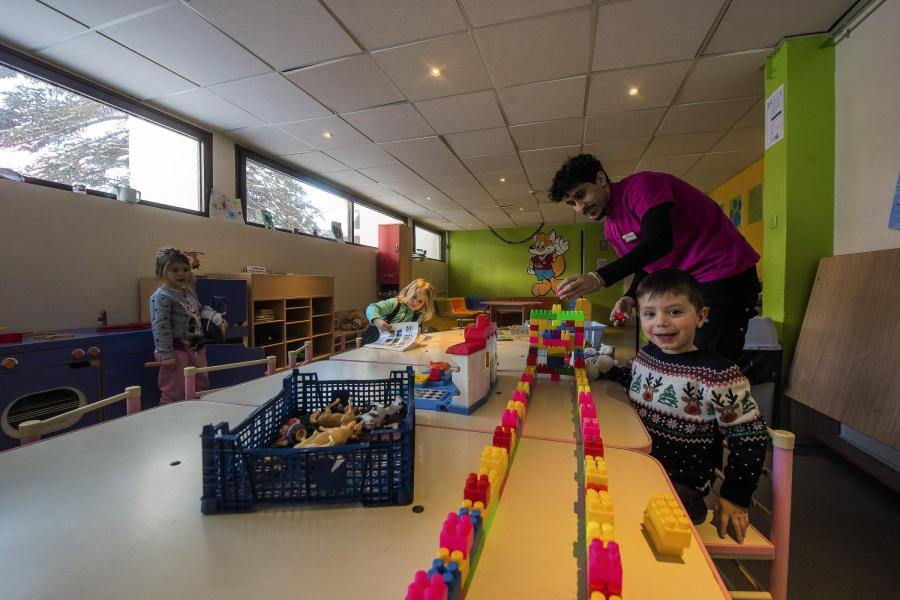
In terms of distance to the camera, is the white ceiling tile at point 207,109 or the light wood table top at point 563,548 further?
the white ceiling tile at point 207,109

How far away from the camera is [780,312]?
2.49 metres

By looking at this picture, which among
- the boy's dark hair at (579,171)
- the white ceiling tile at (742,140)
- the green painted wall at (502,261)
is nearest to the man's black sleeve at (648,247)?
the boy's dark hair at (579,171)

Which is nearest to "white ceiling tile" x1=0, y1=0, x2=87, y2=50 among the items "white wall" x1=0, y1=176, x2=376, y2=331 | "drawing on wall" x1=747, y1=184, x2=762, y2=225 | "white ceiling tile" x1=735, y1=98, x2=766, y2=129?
"white wall" x1=0, y1=176, x2=376, y2=331

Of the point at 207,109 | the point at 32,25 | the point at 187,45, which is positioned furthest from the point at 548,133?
the point at 32,25

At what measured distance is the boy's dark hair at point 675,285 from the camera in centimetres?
96

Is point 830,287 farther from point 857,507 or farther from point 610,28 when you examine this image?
point 610,28

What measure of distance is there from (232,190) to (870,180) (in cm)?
480

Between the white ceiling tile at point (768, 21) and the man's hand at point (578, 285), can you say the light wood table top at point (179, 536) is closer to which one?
the man's hand at point (578, 285)

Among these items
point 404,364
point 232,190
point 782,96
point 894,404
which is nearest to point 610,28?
point 782,96

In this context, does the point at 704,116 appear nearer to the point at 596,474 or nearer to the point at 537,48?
the point at 537,48

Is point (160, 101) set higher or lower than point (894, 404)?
higher

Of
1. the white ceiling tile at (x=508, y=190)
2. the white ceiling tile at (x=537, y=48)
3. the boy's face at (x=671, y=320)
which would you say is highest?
the white ceiling tile at (x=508, y=190)

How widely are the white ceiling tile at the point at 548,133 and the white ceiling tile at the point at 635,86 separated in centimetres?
27

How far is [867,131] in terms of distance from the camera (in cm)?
211
